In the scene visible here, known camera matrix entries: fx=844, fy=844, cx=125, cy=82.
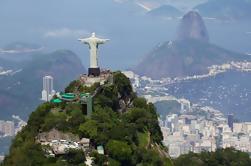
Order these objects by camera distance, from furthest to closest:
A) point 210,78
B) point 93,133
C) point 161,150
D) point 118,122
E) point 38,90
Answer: point 210,78 → point 38,90 → point 161,150 → point 118,122 → point 93,133

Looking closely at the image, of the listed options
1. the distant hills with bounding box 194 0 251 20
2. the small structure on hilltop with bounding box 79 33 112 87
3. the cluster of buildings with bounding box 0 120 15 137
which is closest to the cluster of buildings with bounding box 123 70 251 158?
the cluster of buildings with bounding box 0 120 15 137

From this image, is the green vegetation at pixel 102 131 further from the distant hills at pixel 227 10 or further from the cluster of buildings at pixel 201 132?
the distant hills at pixel 227 10

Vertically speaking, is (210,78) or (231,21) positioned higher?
(231,21)

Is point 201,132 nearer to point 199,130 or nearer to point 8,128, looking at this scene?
point 199,130

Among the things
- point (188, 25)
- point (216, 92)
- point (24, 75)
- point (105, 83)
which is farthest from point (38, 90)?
point (105, 83)

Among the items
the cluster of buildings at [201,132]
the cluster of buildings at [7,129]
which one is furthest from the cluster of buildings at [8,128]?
the cluster of buildings at [201,132]

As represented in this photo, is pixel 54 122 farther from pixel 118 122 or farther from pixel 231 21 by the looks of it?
pixel 231 21

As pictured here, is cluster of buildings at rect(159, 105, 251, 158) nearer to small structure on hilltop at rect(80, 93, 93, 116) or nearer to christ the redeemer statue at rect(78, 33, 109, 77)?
christ the redeemer statue at rect(78, 33, 109, 77)
